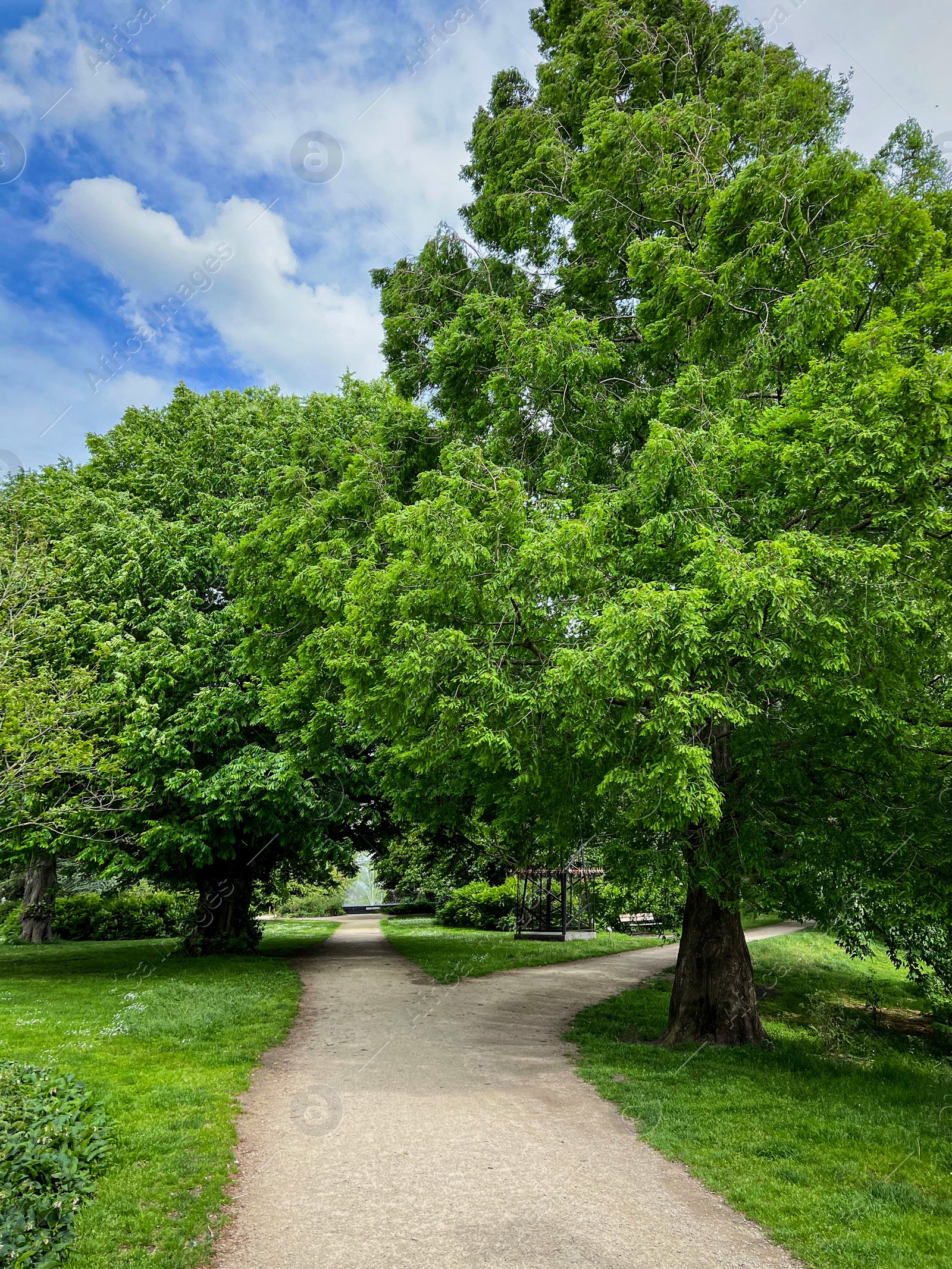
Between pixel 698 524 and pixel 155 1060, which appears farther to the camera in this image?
pixel 155 1060

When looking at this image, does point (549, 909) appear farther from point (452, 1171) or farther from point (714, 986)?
point (452, 1171)

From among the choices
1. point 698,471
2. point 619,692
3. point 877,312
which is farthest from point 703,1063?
point 877,312

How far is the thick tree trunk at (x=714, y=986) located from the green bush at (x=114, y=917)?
20.4 metres

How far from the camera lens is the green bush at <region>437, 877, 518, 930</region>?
25.1 metres

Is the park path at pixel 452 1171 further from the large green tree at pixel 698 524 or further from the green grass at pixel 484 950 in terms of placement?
the green grass at pixel 484 950

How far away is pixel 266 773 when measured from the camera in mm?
13250

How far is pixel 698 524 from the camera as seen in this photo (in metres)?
6.44

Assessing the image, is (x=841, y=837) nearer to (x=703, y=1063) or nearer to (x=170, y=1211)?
(x=703, y=1063)

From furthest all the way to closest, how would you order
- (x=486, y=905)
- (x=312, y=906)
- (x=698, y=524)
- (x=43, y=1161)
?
(x=312, y=906)
(x=486, y=905)
(x=698, y=524)
(x=43, y=1161)

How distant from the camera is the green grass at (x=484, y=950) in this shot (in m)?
15.9

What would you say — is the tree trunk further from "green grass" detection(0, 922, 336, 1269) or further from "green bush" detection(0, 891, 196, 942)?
"green grass" detection(0, 922, 336, 1269)

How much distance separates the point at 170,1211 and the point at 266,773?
30.2 ft

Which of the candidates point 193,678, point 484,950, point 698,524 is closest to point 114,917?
point 484,950

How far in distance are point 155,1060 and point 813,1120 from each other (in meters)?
6.38
